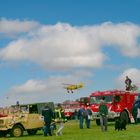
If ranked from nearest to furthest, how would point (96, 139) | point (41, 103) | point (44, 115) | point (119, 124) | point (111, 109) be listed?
point (96, 139), point (44, 115), point (119, 124), point (111, 109), point (41, 103)

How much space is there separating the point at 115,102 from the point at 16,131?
12.8m

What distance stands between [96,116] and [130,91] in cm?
363

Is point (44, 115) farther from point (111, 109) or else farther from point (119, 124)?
point (111, 109)

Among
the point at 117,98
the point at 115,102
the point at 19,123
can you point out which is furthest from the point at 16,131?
the point at 117,98

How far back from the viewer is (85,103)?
144 ft

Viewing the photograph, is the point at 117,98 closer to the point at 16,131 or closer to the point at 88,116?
the point at 88,116

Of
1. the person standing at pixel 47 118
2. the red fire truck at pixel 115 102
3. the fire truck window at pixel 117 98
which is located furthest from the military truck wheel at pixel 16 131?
the fire truck window at pixel 117 98

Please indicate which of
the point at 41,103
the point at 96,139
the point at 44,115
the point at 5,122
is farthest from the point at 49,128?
the point at 41,103

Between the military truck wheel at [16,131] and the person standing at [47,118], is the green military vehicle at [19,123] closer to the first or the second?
the military truck wheel at [16,131]

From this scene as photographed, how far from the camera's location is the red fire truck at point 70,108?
223 feet

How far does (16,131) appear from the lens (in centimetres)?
3053

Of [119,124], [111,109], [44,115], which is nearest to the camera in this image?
[44,115]

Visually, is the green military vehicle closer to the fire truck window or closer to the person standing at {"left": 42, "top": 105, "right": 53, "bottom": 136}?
the person standing at {"left": 42, "top": 105, "right": 53, "bottom": 136}

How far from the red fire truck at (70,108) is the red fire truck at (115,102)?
76.0 ft
